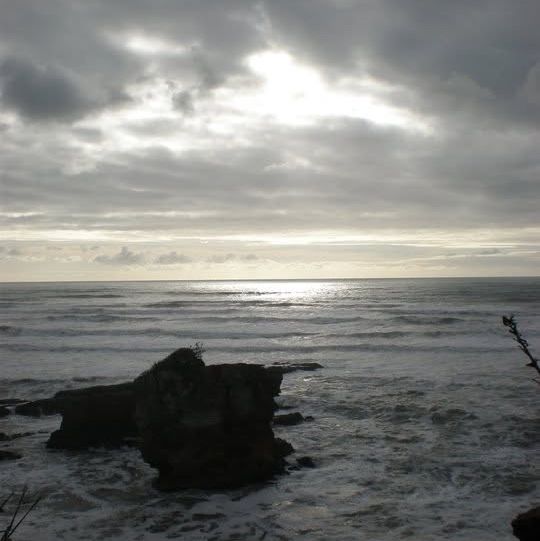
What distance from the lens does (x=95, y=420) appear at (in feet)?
44.4

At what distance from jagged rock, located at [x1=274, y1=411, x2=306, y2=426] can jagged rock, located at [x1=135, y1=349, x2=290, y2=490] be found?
3.81m

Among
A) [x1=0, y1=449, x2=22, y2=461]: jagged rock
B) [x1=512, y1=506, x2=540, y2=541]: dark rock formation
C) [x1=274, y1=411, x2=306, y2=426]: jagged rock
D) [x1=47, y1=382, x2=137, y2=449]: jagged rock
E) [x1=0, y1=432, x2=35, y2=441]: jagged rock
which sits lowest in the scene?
[x1=0, y1=432, x2=35, y2=441]: jagged rock

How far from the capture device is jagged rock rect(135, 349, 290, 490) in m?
10.6

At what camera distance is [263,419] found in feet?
36.9

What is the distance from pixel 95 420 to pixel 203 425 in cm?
419

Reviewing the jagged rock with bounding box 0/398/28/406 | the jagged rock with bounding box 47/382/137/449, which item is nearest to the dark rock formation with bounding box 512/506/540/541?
the jagged rock with bounding box 47/382/137/449

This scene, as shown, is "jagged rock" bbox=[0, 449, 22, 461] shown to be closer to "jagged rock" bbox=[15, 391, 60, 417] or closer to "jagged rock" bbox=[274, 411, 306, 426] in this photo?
"jagged rock" bbox=[15, 391, 60, 417]

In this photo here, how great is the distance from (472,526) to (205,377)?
5531mm

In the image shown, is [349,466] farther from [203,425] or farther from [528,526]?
[528,526]

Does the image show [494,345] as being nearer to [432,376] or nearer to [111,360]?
[432,376]

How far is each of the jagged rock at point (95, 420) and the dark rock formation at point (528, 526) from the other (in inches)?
374

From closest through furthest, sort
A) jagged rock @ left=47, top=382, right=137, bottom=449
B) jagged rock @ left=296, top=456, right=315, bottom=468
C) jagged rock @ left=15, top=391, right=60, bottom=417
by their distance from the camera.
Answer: jagged rock @ left=296, top=456, right=315, bottom=468, jagged rock @ left=47, top=382, right=137, bottom=449, jagged rock @ left=15, top=391, right=60, bottom=417

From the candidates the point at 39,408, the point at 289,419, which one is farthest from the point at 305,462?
the point at 39,408

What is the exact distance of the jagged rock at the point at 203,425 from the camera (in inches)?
416
